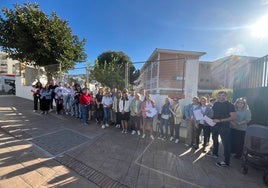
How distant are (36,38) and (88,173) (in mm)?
10285

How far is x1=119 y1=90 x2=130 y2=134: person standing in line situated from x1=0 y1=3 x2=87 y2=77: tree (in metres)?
5.95

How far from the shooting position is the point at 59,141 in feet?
15.6

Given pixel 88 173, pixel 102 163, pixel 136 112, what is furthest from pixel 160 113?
pixel 88 173

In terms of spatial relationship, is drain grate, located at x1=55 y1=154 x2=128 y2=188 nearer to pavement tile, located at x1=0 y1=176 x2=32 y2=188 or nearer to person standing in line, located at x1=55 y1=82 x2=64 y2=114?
pavement tile, located at x1=0 y1=176 x2=32 y2=188

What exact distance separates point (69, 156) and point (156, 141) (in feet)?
8.93

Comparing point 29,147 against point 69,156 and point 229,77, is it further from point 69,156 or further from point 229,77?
point 229,77

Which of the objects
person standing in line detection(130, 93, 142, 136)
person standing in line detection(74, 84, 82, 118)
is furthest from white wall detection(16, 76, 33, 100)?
person standing in line detection(130, 93, 142, 136)

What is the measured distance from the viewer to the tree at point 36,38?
1040cm

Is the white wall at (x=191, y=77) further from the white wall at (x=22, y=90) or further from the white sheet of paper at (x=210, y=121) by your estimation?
the white wall at (x=22, y=90)

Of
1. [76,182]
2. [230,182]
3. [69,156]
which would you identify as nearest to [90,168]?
[76,182]

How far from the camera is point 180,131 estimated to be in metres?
5.51

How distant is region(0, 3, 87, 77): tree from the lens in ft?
34.1

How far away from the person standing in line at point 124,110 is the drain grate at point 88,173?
2.50 metres

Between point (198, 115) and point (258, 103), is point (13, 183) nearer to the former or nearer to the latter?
point (198, 115)
